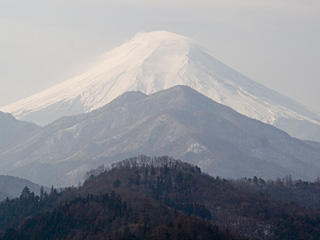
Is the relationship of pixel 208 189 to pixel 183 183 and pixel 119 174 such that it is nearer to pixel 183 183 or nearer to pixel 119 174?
pixel 183 183

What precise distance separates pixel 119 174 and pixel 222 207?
25.8m

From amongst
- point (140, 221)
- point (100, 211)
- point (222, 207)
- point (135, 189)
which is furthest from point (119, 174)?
point (140, 221)

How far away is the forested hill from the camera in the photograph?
408ft

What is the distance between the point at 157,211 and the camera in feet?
433

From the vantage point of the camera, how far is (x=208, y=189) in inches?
6501

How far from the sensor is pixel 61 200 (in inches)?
6216

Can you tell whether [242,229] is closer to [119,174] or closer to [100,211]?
[100,211]

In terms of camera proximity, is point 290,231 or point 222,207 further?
point 222,207

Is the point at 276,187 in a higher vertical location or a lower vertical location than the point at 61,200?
higher

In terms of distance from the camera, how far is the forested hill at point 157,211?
408 feet

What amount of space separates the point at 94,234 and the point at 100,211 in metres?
10.6

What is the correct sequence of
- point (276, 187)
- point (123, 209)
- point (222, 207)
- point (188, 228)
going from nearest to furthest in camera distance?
point (188, 228), point (123, 209), point (222, 207), point (276, 187)

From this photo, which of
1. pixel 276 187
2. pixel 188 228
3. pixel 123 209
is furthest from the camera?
pixel 276 187

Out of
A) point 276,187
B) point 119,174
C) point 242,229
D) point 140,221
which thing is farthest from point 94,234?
point 276,187
